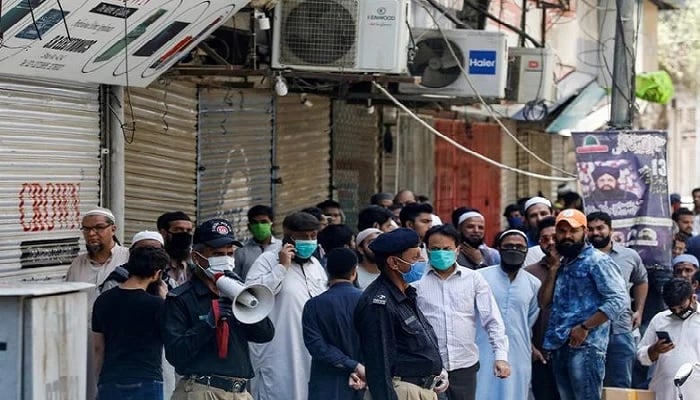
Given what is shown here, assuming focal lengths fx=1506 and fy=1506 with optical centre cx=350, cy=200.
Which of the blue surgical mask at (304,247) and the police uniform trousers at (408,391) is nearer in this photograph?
the police uniform trousers at (408,391)

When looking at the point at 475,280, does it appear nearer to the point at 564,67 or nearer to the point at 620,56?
the point at 620,56

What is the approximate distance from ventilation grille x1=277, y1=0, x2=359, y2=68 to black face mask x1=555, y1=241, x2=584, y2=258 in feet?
8.99

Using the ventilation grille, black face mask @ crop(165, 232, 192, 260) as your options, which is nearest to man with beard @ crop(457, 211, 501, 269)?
the ventilation grille

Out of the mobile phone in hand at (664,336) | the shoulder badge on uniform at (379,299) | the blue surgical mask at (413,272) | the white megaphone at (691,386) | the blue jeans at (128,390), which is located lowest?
the white megaphone at (691,386)

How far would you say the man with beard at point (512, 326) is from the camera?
33.6 ft

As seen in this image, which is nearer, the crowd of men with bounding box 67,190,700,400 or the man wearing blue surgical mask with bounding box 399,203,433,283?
the crowd of men with bounding box 67,190,700,400

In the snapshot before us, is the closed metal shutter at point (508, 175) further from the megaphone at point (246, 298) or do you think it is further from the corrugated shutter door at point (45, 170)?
the megaphone at point (246, 298)

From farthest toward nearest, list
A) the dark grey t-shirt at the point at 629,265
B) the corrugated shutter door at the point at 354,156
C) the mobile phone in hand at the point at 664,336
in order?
the corrugated shutter door at the point at 354,156
the dark grey t-shirt at the point at 629,265
the mobile phone in hand at the point at 664,336

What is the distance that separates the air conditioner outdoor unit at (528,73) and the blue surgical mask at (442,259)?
6.96 metres

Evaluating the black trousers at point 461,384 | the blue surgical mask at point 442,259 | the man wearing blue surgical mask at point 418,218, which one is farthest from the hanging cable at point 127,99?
the black trousers at point 461,384

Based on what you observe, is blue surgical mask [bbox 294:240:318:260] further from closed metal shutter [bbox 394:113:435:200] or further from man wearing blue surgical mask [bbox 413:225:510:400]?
closed metal shutter [bbox 394:113:435:200]

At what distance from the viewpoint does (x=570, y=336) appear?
10.4 metres

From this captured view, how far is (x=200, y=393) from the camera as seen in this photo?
7535 mm

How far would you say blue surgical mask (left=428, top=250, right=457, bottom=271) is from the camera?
9195mm
